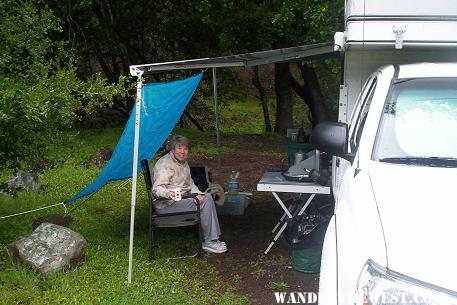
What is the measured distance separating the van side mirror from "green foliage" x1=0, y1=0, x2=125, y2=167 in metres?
2.39

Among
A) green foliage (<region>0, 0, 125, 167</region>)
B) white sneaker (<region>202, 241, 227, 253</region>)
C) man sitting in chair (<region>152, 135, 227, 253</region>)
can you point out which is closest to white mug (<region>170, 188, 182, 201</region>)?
man sitting in chair (<region>152, 135, 227, 253</region>)

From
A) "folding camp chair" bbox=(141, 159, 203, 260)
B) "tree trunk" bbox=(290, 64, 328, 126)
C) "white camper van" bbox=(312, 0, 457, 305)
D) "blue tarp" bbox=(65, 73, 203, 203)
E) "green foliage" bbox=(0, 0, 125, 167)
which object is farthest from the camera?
"tree trunk" bbox=(290, 64, 328, 126)

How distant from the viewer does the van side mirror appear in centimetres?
335

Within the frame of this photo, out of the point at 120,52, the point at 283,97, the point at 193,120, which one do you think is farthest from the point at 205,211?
the point at 193,120

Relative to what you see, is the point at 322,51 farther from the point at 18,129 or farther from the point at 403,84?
the point at 18,129

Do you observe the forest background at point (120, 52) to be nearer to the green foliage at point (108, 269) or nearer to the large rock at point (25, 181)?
the green foliage at point (108, 269)

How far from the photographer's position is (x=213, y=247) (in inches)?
239

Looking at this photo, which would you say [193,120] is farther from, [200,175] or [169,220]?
[169,220]

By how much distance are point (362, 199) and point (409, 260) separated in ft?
2.05

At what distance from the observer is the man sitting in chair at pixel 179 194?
5887 mm

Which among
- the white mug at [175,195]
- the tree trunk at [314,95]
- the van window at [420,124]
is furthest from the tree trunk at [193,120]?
the van window at [420,124]

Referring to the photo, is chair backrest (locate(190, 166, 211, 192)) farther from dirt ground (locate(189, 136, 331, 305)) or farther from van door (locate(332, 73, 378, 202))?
van door (locate(332, 73, 378, 202))

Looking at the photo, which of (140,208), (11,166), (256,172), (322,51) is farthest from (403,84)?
(256,172)

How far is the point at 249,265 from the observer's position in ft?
18.7
